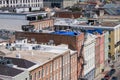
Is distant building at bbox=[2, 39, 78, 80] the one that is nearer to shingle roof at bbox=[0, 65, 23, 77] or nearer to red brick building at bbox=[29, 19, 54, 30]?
shingle roof at bbox=[0, 65, 23, 77]

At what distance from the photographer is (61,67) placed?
75812mm

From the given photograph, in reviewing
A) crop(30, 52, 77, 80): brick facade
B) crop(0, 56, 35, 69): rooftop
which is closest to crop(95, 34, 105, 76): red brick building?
crop(30, 52, 77, 80): brick facade

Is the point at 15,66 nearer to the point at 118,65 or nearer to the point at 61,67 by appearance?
the point at 61,67

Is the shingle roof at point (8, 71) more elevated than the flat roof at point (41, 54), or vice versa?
the shingle roof at point (8, 71)

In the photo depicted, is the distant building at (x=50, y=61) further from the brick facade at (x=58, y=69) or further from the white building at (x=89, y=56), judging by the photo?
the white building at (x=89, y=56)

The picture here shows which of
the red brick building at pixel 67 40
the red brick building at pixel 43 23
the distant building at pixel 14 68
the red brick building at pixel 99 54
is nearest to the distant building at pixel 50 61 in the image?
the distant building at pixel 14 68

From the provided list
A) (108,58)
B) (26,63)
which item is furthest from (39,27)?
(26,63)

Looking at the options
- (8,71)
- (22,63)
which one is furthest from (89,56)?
(8,71)

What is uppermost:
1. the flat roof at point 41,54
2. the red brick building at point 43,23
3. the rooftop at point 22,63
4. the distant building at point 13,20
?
the rooftop at point 22,63

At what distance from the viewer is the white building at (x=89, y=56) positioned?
310 ft

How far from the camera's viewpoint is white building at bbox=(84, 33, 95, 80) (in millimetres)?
94625

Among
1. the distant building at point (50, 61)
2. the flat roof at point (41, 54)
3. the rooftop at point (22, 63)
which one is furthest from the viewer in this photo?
the flat roof at point (41, 54)

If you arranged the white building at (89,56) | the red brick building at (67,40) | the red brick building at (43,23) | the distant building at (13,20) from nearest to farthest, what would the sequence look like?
the red brick building at (67,40) → the white building at (89,56) → the distant building at (13,20) → the red brick building at (43,23)

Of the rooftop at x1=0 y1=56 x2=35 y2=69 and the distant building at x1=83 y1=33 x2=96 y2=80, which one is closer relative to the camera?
the rooftop at x1=0 y1=56 x2=35 y2=69
